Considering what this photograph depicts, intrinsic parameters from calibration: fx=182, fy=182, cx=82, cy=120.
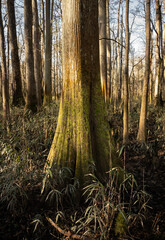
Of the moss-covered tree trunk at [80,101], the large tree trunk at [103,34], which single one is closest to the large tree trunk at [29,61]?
the large tree trunk at [103,34]

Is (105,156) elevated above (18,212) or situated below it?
above

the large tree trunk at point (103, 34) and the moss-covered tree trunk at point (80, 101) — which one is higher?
the large tree trunk at point (103, 34)

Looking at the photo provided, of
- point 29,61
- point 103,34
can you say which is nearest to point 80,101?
point 103,34

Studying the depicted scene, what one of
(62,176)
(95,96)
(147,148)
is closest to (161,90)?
(147,148)

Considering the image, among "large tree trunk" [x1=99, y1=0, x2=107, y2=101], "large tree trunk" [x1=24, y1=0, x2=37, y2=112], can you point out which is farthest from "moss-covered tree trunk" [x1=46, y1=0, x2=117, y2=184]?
"large tree trunk" [x1=24, y1=0, x2=37, y2=112]

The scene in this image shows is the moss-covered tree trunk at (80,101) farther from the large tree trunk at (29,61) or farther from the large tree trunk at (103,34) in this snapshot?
the large tree trunk at (29,61)

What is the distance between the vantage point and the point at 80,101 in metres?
2.76

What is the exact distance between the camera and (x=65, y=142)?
2.81 m

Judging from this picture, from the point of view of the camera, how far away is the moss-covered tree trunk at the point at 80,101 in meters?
2.68

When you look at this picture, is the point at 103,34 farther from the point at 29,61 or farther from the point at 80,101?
the point at 80,101

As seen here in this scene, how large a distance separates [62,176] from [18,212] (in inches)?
27.7

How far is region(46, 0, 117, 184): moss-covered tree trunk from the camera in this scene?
268cm

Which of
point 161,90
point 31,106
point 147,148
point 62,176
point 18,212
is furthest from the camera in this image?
point 161,90

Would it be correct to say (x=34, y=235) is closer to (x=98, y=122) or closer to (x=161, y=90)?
(x=98, y=122)
